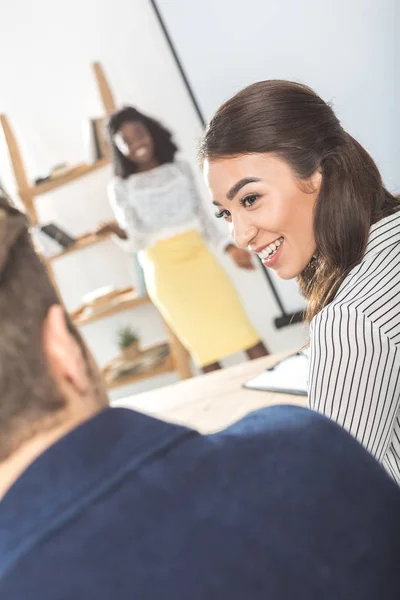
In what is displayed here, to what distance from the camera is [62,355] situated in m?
0.41

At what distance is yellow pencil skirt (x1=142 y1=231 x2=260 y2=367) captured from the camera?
2.87 metres

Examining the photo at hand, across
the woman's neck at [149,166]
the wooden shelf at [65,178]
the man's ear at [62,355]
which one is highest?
the wooden shelf at [65,178]

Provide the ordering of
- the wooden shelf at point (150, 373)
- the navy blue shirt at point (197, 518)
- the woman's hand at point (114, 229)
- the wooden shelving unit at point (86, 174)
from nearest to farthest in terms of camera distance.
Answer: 1. the navy blue shirt at point (197, 518)
2. the woman's hand at point (114, 229)
3. the wooden shelving unit at point (86, 174)
4. the wooden shelf at point (150, 373)

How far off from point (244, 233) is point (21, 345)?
0.83m

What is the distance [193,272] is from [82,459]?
99.3 inches

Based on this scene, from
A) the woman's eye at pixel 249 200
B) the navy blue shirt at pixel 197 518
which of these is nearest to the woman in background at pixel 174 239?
the woman's eye at pixel 249 200

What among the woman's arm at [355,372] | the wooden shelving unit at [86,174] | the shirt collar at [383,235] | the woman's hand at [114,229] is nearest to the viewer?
the woman's arm at [355,372]

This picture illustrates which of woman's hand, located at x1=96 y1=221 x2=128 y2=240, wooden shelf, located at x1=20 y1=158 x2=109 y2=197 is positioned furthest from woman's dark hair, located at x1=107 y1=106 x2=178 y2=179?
wooden shelf, located at x1=20 y1=158 x2=109 y2=197

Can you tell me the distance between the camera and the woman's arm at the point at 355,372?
2.76 ft

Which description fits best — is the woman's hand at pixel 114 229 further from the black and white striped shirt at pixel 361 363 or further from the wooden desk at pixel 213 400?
the black and white striped shirt at pixel 361 363

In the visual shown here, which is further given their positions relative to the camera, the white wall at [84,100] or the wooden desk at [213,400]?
the white wall at [84,100]

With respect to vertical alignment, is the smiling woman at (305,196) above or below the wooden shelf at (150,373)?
above

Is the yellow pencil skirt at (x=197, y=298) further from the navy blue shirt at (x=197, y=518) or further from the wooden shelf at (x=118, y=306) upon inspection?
the navy blue shirt at (x=197, y=518)

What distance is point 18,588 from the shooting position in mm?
338
